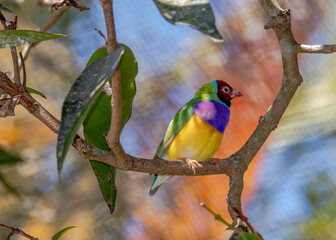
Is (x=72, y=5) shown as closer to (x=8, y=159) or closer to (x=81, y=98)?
(x=81, y=98)

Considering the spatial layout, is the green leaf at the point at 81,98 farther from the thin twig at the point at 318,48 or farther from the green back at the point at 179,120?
the green back at the point at 179,120

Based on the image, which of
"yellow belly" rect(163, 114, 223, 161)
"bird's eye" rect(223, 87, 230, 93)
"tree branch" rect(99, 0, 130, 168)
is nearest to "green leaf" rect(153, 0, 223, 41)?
"tree branch" rect(99, 0, 130, 168)

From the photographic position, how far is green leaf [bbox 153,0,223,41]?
71cm

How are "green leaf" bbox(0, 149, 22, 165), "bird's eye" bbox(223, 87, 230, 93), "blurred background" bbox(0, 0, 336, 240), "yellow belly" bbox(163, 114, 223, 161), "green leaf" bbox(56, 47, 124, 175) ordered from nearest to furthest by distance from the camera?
"green leaf" bbox(56, 47, 124, 175) → "green leaf" bbox(0, 149, 22, 165) → "yellow belly" bbox(163, 114, 223, 161) → "bird's eye" bbox(223, 87, 230, 93) → "blurred background" bbox(0, 0, 336, 240)

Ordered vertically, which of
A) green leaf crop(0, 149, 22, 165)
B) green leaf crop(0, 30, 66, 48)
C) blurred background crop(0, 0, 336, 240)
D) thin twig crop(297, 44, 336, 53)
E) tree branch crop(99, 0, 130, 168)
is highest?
green leaf crop(0, 30, 66, 48)

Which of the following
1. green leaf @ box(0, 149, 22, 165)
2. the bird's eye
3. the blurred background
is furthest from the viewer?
the blurred background

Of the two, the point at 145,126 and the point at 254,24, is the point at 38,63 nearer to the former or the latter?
the point at 145,126

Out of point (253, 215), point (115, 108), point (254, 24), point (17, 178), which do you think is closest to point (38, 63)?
point (17, 178)

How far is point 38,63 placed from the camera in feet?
8.70

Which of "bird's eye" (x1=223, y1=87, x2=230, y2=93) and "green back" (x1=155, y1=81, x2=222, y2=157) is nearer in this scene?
"green back" (x1=155, y1=81, x2=222, y2=157)

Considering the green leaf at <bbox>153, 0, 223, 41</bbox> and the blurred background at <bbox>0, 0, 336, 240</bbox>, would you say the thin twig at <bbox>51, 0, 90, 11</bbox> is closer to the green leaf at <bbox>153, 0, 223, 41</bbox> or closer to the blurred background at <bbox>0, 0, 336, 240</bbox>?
the green leaf at <bbox>153, 0, 223, 41</bbox>

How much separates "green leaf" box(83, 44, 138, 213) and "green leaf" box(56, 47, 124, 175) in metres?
0.22

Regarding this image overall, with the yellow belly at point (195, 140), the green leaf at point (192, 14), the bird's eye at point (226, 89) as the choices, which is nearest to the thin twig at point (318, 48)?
the green leaf at point (192, 14)

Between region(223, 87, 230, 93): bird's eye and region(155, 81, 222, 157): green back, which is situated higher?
region(155, 81, 222, 157): green back
